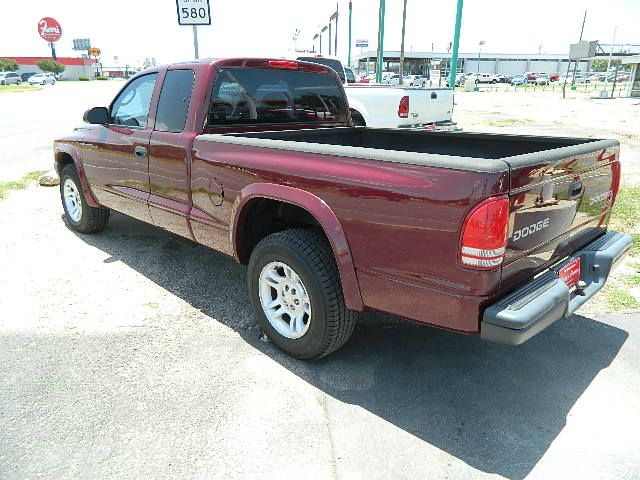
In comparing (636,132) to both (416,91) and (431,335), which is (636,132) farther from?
(431,335)

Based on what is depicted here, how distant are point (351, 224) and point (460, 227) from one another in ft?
2.03

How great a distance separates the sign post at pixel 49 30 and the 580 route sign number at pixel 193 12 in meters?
111

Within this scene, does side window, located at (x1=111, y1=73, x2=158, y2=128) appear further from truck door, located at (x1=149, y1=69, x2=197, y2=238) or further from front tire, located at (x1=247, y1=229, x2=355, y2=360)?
front tire, located at (x1=247, y1=229, x2=355, y2=360)

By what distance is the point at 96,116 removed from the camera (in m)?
4.71

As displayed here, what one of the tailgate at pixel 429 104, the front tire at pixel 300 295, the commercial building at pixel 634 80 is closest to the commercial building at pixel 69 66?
the commercial building at pixel 634 80

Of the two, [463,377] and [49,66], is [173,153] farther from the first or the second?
[49,66]

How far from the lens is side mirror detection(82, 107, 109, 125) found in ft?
15.4

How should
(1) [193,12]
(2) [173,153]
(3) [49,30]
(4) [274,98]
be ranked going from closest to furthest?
(2) [173,153]
(4) [274,98]
(1) [193,12]
(3) [49,30]

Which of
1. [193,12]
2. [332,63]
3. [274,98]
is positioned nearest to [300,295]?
[274,98]

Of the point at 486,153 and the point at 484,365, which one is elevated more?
the point at 486,153

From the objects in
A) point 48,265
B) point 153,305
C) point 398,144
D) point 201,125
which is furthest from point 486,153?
point 48,265

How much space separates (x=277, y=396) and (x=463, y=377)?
1153 mm

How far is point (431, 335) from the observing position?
11.9 feet

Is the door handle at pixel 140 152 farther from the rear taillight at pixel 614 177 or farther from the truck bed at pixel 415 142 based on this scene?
the rear taillight at pixel 614 177
